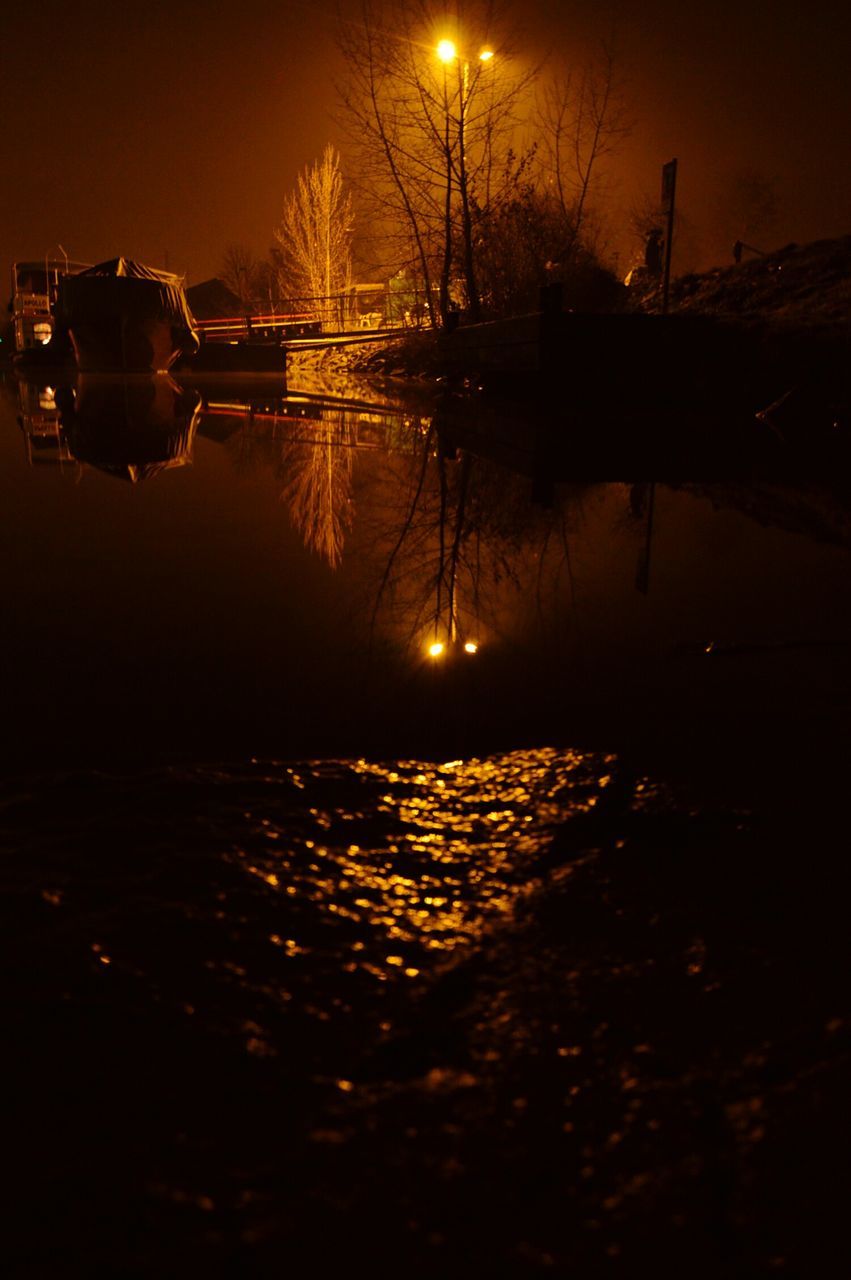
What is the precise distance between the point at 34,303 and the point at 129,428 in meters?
21.6

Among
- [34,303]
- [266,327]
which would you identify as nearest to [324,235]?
[266,327]

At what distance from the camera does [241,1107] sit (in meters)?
1.01

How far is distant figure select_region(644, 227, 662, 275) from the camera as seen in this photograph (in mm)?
23952

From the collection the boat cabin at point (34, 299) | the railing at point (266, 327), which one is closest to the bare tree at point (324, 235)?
the railing at point (266, 327)

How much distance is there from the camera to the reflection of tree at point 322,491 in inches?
163

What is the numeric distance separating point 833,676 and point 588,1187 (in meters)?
1.88

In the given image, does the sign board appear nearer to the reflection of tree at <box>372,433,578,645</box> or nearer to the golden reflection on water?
the reflection of tree at <box>372,433,578,645</box>

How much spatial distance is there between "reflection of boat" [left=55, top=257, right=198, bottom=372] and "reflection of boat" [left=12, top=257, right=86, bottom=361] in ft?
18.3

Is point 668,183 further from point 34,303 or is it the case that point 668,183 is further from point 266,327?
point 266,327

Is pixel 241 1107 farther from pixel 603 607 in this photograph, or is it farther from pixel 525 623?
pixel 603 607

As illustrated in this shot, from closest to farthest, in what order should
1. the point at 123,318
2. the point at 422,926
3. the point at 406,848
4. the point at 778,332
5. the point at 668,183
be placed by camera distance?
the point at 422,926 < the point at 406,848 < the point at 778,332 < the point at 668,183 < the point at 123,318

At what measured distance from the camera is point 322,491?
5.34m

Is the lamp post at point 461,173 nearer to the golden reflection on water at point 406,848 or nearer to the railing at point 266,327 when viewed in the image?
the golden reflection on water at point 406,848

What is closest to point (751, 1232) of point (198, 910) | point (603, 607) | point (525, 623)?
point (198, 910)
